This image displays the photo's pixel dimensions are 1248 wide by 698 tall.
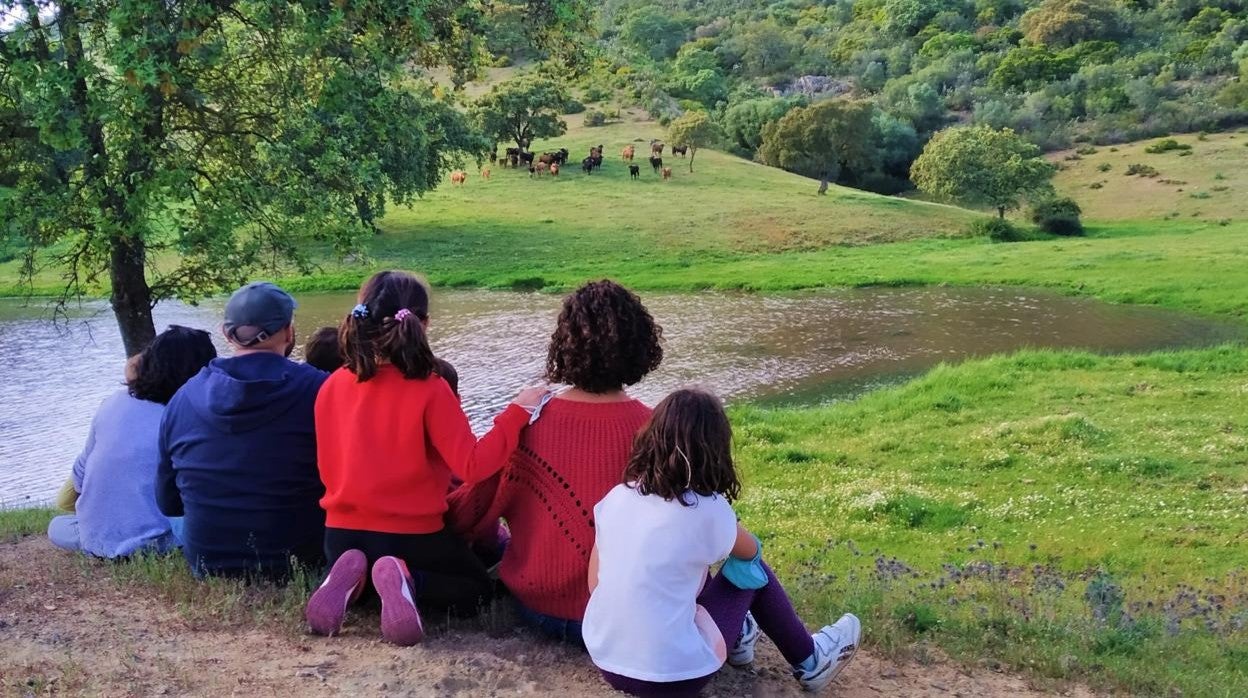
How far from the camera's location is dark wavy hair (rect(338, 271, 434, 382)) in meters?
4.27

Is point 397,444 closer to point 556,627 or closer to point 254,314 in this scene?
point 254,314

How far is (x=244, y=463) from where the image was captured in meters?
4.77

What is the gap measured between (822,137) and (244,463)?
48.7 m

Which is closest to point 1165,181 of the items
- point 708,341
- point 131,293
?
point 708,341

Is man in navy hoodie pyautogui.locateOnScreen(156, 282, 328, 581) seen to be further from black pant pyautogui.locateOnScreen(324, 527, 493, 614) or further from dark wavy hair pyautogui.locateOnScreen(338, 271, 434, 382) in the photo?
dark wavy hair pyautogui.locateOnScreen(338, 271, 434, 382)

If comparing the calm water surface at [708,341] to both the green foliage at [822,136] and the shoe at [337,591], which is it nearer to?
the shoe at [337,591]

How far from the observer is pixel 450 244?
37062 mm

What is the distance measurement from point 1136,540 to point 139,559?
27.8 ft

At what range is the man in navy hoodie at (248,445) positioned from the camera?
184 inches

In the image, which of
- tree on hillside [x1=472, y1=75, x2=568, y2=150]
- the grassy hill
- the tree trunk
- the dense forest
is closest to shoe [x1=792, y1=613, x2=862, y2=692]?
the tree trunk

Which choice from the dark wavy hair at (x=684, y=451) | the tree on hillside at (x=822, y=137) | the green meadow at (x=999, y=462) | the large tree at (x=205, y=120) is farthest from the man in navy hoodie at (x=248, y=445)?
→ the tree on hillside at (x=822, y=137)

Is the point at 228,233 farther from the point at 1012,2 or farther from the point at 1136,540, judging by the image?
the point at 1012,2

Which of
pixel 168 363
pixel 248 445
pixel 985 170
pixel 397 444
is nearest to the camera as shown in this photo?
pixel 397 444

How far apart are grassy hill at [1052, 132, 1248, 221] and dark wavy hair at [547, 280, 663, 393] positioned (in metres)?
46.9
